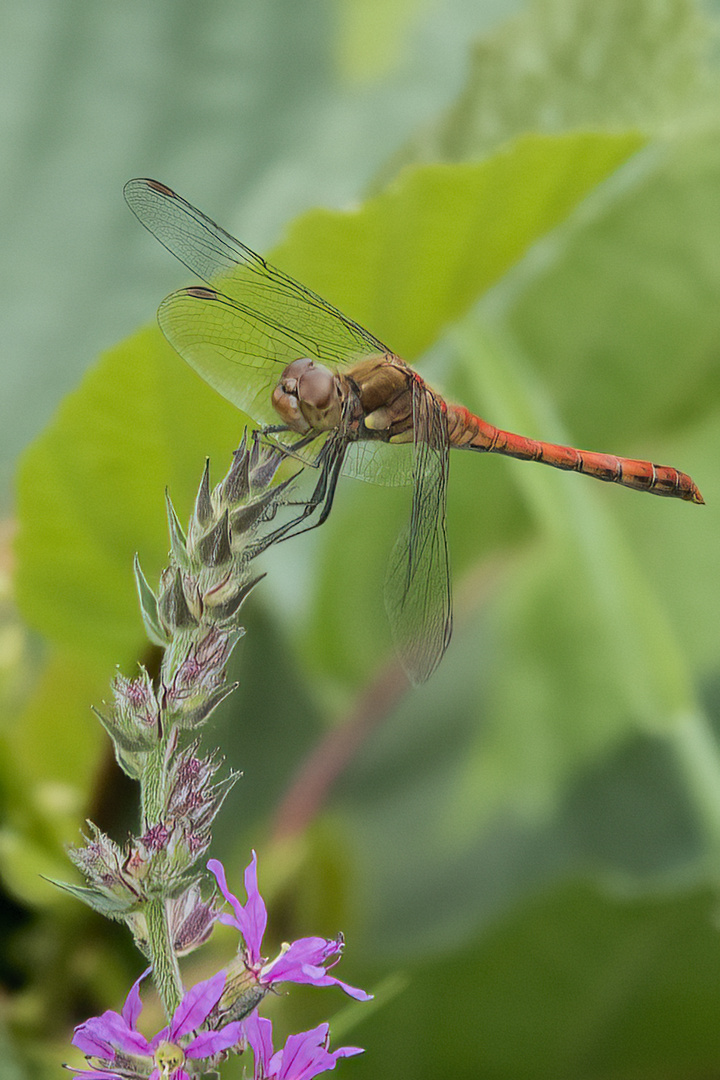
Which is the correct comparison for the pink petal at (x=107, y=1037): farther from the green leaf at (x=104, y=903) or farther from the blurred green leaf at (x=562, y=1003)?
the blurred green leaf at (x=562, y=1003)

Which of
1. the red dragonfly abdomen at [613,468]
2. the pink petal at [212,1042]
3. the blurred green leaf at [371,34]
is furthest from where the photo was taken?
the blurred green leaf at [371,34]

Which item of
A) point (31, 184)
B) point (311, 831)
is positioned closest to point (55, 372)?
point (31, 184)

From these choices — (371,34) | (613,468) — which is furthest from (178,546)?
(371,34)

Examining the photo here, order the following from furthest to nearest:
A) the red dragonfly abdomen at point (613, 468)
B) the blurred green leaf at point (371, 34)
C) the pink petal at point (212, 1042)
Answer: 1. the blurred green leaf at point (371, 34)
2. the red dragonfly abdomen at point (613, 468)
3. the pink petal at point (212, 1042)

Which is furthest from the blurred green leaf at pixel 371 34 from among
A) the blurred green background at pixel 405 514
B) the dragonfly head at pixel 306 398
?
the dragonfly head at pixel 306 398

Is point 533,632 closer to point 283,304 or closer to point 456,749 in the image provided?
point 456,749

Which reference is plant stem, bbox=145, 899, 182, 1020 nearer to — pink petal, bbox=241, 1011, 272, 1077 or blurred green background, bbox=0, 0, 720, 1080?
pink petal, bbox=241, 1011, 272, 1077

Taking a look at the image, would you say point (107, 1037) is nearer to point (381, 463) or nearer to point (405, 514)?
point (381, 463)
